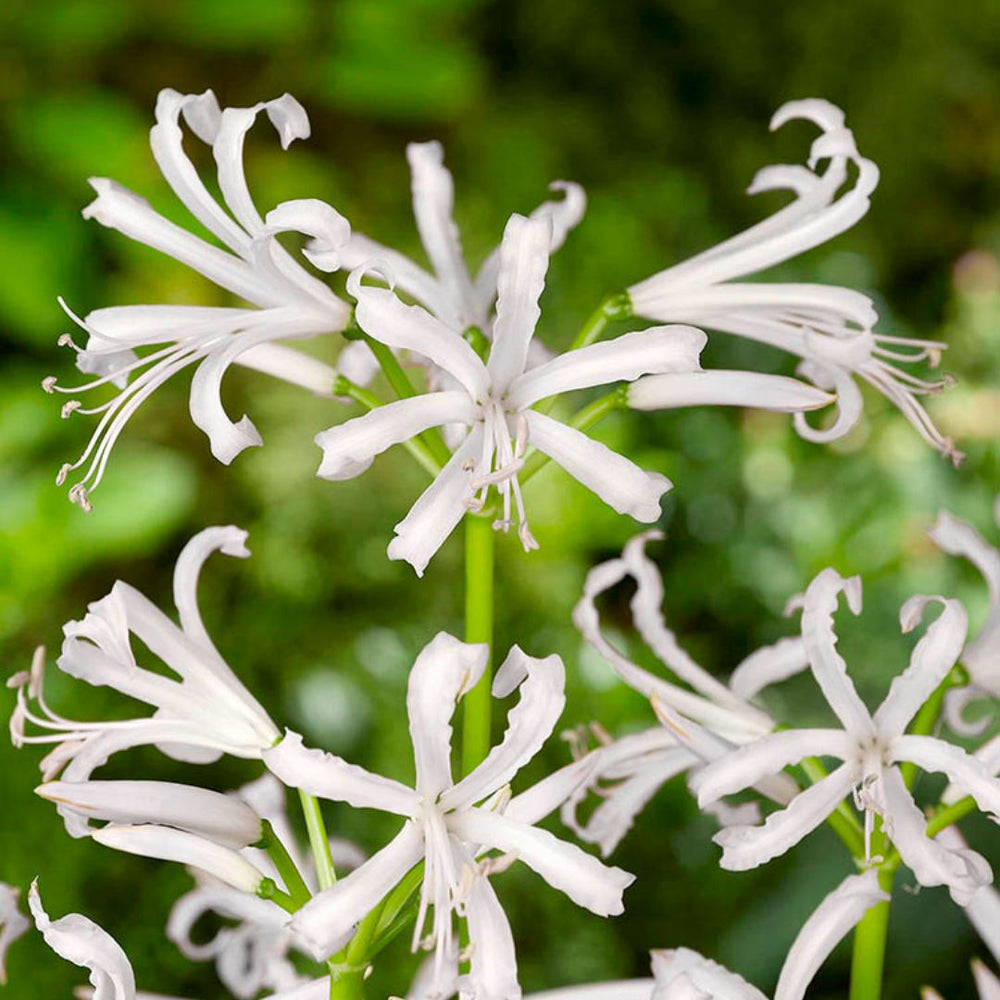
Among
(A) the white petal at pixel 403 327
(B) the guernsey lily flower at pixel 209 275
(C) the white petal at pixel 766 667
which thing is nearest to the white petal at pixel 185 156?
A: (B) the guernsey lily flower at pixel 209 275

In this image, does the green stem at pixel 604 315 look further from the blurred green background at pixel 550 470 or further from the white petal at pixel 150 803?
the blurred green background at pixel 550 470

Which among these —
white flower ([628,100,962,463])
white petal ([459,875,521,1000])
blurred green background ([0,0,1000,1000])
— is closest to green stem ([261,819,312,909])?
white petal ([459,875,521,1000])

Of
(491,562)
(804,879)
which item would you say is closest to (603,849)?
(491,562)

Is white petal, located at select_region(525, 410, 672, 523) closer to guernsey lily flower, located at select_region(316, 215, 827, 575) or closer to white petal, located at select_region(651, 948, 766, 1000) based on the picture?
guernsey lily flower, located at select_region(316, 215, 827, 575)

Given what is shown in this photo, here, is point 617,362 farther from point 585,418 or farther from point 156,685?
point 156,685

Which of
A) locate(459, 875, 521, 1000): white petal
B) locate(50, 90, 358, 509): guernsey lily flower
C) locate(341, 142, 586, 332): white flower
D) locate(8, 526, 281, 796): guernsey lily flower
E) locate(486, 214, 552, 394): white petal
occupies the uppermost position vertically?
locate(341, 142, 586, 332): white flower

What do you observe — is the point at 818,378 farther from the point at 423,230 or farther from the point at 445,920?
the point at 445,920
